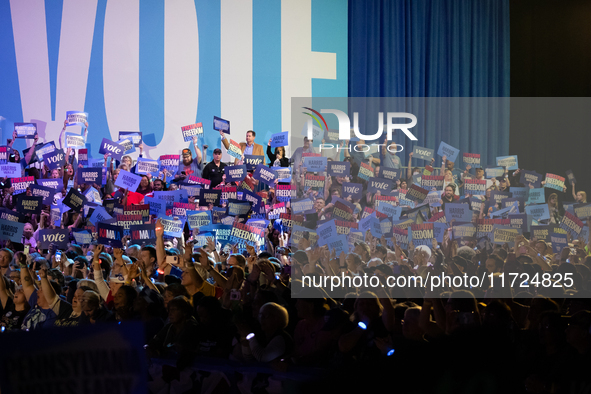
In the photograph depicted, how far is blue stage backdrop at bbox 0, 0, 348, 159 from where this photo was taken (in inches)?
391

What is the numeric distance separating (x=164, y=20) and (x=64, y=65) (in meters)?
1.83

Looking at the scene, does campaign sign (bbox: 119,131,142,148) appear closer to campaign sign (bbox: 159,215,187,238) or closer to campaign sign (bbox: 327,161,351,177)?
campaign sign (bbox: 159,215,187,238)

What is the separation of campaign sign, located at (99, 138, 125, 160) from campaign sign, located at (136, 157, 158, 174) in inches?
24.7

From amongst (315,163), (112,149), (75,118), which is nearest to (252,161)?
(315,163)

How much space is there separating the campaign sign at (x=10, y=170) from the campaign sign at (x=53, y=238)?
6.17ft

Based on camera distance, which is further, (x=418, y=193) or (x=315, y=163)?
(x=315, y=163)

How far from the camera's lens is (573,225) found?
6016 mm

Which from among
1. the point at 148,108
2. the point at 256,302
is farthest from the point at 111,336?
the point at 148,108

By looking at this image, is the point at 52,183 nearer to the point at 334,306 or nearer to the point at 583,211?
the point at 334,306

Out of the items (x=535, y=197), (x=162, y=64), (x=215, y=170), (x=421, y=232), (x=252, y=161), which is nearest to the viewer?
(x=421, y=232)

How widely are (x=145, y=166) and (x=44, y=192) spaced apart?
1307 millimetres

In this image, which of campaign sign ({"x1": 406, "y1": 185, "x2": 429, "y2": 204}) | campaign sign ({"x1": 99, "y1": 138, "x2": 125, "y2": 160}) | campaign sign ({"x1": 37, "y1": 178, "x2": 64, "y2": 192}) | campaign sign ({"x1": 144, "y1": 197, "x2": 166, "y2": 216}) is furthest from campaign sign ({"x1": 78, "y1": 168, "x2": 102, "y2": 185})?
campaign sign ({"x1": 406, "y1": 185, "x2": 429, "y2": 204})

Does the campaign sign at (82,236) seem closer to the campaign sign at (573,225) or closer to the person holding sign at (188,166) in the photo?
the person holding sign at (188,166)

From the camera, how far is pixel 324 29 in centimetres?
1119
